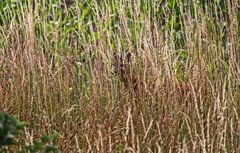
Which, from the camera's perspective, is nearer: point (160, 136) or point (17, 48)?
point (160, 136)

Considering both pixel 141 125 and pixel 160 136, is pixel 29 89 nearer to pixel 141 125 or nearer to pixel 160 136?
pixel 141 125

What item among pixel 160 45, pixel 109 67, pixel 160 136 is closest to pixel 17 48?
pixel 109 67

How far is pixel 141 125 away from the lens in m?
4.41

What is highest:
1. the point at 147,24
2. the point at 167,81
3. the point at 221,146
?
the point at 147,24

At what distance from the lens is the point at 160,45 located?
4852 millimetres

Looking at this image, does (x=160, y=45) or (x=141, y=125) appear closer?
(x=141, y=125)

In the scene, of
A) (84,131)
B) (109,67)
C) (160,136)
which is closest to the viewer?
(160,136)

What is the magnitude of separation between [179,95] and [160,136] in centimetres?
67

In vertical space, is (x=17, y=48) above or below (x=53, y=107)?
above

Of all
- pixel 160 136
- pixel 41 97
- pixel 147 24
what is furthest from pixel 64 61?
pixel 160 136

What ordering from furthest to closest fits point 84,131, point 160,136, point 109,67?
point 109,67 < point 84,131 < point 160,136

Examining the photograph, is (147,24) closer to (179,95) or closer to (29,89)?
(179,95)

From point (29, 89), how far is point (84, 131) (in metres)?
0.59

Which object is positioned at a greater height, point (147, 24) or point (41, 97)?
point (147, 24)
